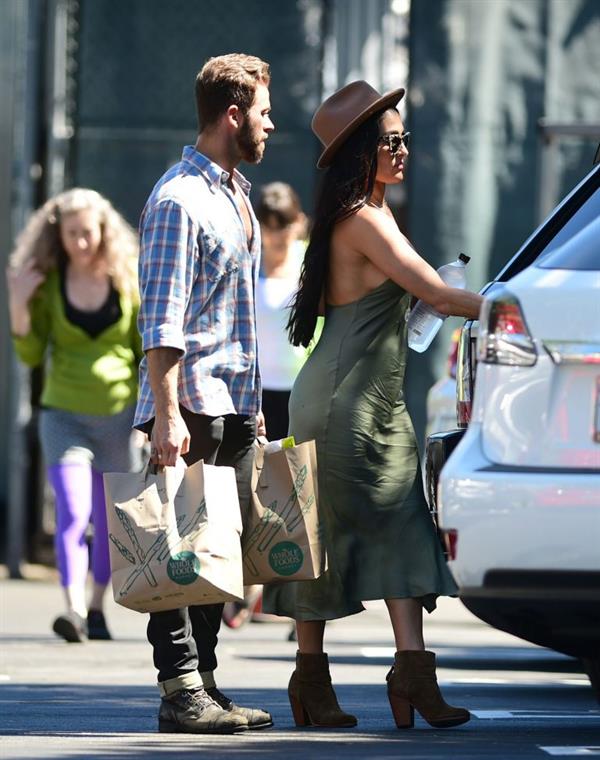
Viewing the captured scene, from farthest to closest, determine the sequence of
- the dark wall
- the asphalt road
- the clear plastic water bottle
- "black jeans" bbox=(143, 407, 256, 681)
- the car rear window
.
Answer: the dark wall
the clear plastic water bottle
"black jeans" bbox=(143, 407, 256, 681)
the asphalt road
the car rear window

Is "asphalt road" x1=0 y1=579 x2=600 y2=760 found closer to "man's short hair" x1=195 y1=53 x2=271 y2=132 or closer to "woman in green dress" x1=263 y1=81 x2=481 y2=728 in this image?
"woman in green dress" x1=263 y1=81 x2=481 y2=728

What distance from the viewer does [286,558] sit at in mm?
5965

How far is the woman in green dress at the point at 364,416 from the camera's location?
602cm

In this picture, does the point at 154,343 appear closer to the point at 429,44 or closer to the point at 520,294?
the point at 520,294

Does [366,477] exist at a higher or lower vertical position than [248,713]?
higher

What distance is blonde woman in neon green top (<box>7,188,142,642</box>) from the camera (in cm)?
930

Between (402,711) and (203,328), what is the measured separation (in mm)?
1275

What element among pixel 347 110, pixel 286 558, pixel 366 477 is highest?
pixel 347 110

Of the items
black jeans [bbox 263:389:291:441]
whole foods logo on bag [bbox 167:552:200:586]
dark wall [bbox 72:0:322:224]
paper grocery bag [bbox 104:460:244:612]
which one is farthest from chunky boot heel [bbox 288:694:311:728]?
dark wall [bbox 72:0:322:224]

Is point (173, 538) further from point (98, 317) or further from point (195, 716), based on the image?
point (98, 317)

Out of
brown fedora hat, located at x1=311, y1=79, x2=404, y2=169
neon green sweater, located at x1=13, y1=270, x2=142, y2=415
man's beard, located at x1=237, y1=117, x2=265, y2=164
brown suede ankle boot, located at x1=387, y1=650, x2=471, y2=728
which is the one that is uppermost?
brown fedora hat, located at x1=311, y1=79, x2=404, y2=169

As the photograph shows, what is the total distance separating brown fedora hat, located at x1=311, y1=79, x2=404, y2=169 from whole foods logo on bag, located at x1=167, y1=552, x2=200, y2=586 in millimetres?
1302

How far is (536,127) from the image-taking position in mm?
12281

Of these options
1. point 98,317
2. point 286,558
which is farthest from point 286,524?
point 98,317
